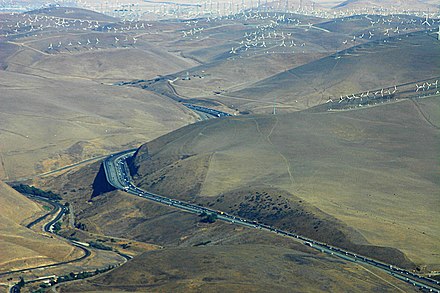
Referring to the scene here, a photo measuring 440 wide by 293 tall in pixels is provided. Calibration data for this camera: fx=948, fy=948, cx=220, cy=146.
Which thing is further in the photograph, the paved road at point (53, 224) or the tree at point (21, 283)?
the paved road at point (53, 224)

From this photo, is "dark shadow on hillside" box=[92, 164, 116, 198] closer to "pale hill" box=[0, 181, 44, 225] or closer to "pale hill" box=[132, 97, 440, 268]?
"pale hill" box=[132, 97, 440, 268]

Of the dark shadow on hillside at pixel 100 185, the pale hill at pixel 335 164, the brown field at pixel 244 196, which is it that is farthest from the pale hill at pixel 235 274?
the dark shadow on hillside at pixel 100 185

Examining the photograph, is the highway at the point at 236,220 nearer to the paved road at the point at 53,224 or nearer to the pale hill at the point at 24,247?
the paved road at the point at 53,224

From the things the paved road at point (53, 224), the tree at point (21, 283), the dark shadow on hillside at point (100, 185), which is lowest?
the dark shadow on hillside at point (100, 185)

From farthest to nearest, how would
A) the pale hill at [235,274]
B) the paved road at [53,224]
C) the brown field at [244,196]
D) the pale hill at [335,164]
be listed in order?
the pale hill at [335,164] < the paved road at [53,224] < the brown field at [244,196] < the pale hill at [235,274]

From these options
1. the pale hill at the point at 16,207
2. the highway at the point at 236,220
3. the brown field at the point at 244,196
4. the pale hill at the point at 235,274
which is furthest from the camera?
the pale hill at the point at 16,207

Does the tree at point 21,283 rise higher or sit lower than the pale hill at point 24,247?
higher

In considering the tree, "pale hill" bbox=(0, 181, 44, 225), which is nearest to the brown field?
"pale hill" bbox=(0, 181, 44, 225)
